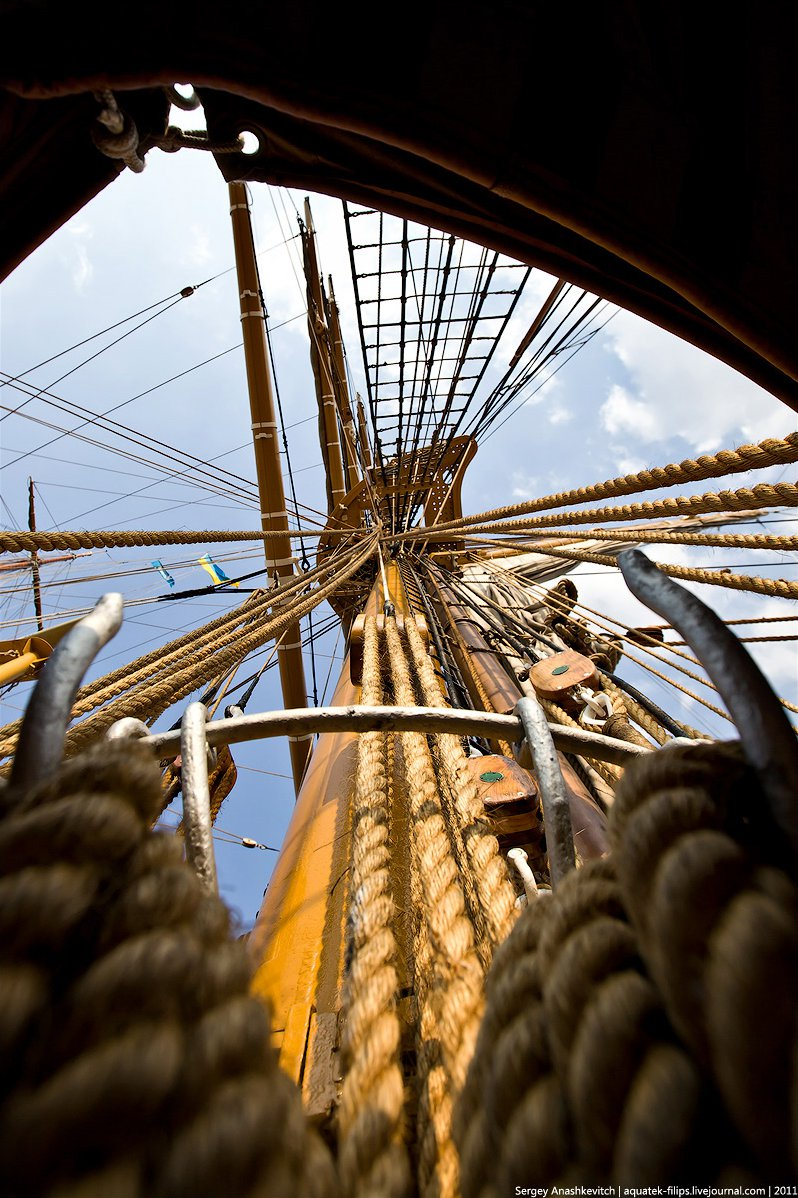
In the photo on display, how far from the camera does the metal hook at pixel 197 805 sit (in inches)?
18.2

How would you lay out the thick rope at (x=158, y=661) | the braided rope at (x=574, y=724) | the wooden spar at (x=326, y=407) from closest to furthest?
the thick rope at (x=158, y=661), the braided rope at (x=574, y=724), the wooden spar at (x=326, y=407)

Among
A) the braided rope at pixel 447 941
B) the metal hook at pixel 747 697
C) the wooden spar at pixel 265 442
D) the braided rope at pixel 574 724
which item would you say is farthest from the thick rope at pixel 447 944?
the wooden spar at pixel 265 442

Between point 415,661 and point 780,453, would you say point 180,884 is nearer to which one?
point 780,453

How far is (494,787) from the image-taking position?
90 cm

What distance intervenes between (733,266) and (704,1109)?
579mm

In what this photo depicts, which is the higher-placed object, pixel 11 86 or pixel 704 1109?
pixel 11 86

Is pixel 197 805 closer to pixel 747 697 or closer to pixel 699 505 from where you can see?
pixel 747 697

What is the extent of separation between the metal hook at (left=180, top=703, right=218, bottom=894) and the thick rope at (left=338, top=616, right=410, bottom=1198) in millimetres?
122

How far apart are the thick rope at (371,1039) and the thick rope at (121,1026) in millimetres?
77

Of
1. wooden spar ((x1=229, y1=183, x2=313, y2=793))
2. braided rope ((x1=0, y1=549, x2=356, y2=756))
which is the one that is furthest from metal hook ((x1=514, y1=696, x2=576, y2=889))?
wooden spar ((x1=229, y1=183, x2=313, y2=793))

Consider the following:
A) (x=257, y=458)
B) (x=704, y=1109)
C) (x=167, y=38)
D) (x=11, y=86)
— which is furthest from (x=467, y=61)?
(x=257, y=458)

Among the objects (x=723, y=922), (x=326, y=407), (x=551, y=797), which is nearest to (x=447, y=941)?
(x=551, y=797)

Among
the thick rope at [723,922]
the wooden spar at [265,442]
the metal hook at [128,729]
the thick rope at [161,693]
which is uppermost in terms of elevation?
the wooden spar at [265,442]

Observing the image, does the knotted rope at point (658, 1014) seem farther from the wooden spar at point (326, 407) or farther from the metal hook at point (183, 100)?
the wooden spar at point (326, 407)
